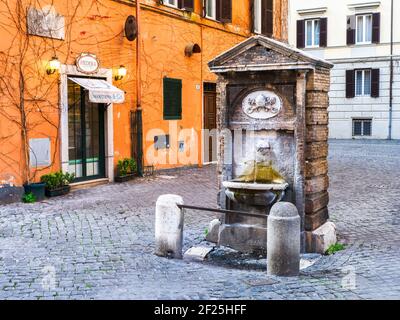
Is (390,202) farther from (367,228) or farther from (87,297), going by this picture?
(87,297)

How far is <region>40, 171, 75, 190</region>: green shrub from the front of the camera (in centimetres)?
1166

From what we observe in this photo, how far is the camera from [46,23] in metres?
11.9

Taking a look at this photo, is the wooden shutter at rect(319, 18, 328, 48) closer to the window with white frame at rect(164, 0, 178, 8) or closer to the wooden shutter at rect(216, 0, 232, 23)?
the wooden shutter at rect(216, 0, 232, 23)

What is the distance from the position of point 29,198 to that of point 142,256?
4.94 meters

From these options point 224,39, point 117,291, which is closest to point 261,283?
point 117,291

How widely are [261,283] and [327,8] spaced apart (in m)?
28.3

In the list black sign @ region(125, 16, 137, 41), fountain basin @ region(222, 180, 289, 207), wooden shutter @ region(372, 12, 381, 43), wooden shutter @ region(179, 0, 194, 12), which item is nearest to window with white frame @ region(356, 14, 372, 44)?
wooden shutter @ region(372, 12, 381, 43)

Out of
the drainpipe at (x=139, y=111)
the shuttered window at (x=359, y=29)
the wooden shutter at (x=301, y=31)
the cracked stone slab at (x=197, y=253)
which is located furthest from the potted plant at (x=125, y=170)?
the wooden shutter at (x=301, y=31)

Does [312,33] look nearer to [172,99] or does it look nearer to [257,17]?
[257,17]

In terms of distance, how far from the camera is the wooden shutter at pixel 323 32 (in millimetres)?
31562

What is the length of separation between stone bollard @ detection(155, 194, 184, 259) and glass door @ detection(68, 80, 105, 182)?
6.39 meters

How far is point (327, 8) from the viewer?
31531 millimetres

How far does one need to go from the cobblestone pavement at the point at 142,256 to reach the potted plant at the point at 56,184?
1.00 ft

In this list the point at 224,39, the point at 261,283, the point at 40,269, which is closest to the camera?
the point at 261,283
